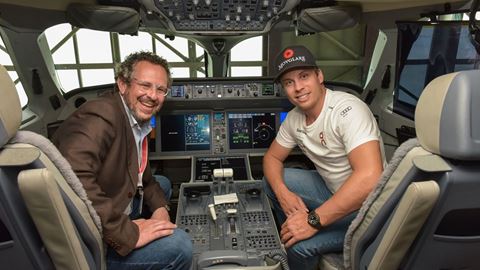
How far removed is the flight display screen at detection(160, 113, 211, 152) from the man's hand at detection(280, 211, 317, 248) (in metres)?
1.11

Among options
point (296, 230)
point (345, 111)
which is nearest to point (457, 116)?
point (345, 111)

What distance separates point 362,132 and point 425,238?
0.59m

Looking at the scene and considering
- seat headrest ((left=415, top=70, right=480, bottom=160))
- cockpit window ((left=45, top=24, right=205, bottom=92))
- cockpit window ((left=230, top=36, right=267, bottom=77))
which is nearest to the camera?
seat headrest ((left=415, top=70, right=480, bottom=160))

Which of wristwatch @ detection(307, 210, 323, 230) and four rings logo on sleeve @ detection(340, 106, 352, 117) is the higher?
four rings logo on sleeve @ detection(340, 106, 352, 117)

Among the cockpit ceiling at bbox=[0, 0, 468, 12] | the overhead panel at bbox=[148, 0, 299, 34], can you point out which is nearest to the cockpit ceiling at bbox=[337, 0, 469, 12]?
the cockpit ceiling at bbox=[0, 0, 468, 12]

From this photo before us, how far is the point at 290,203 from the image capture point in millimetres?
1797

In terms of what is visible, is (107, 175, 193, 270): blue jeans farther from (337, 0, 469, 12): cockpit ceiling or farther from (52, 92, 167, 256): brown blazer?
(337, 0, 469, 12): cockpit ceiling

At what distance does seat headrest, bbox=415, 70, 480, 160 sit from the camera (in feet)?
2.80

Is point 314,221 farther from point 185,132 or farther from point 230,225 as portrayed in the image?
point 185,132

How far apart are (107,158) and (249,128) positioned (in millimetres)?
1348

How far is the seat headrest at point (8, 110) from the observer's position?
87cm

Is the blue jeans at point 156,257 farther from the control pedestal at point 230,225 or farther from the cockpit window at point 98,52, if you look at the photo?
the cockpit window at point 98,52

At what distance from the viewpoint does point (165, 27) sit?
2.42m

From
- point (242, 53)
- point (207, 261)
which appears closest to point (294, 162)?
point (207, 261)
